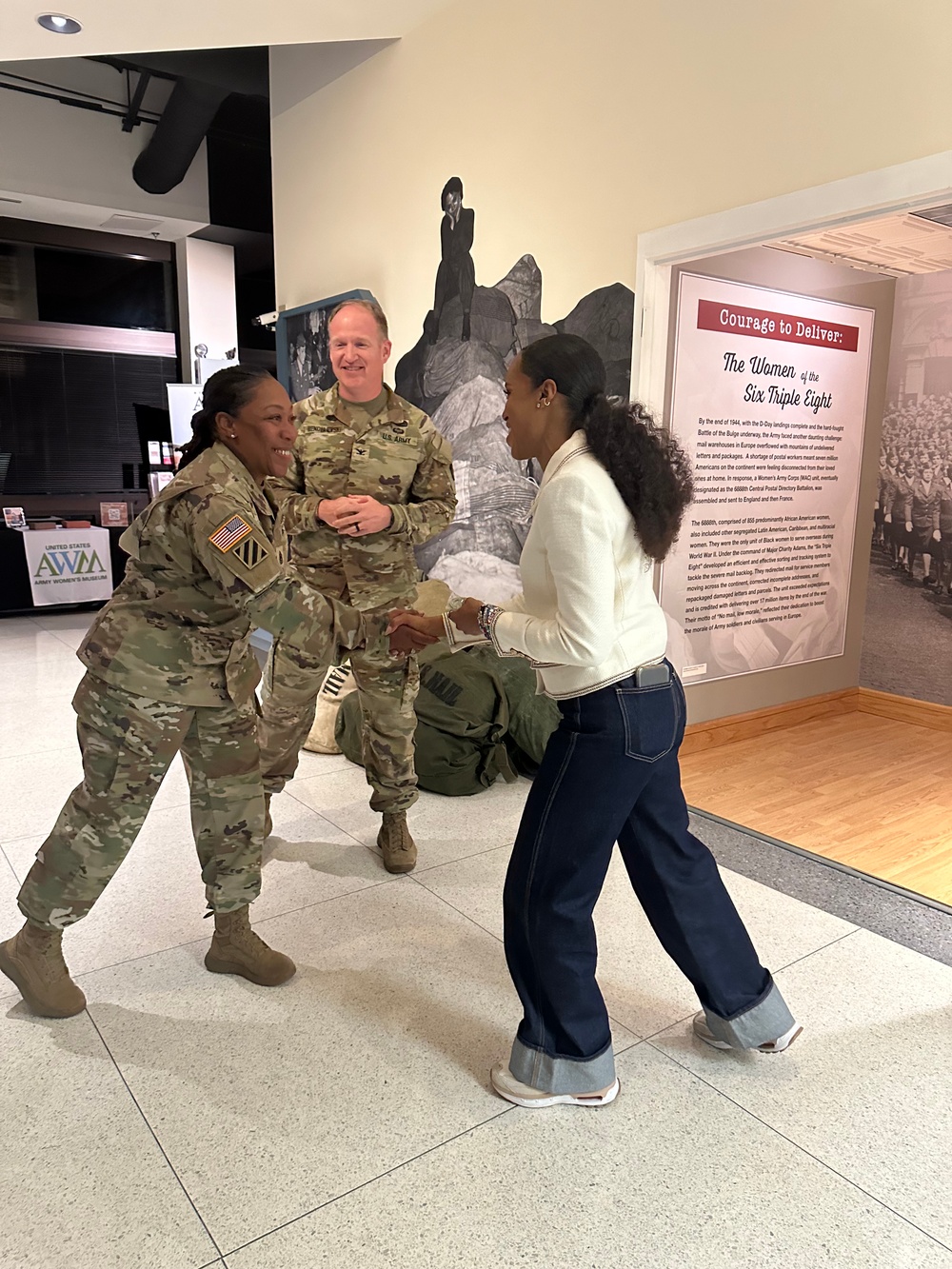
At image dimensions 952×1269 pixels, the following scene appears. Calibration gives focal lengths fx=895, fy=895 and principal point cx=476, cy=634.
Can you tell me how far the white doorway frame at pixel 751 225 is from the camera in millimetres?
2627

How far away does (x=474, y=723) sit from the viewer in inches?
147

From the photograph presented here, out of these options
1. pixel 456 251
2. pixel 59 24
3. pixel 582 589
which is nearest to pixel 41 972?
pixel 582 589

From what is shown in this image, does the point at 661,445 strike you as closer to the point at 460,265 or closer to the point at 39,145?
the point at 460,265

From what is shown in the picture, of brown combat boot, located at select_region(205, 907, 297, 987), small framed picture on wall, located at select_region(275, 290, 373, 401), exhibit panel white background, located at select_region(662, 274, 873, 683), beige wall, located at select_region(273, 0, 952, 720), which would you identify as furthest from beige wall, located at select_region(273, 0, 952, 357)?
brown combat boot, located at select_region(205, 907, 297, 987)

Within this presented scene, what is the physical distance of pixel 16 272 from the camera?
8.55 meters

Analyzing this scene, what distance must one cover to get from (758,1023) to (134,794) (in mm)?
1515

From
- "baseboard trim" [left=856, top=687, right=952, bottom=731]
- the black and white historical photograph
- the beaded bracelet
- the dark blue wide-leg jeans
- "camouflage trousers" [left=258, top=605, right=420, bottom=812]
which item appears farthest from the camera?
"baseboard trim" [left=856, top=687, right=952, bottom=731]

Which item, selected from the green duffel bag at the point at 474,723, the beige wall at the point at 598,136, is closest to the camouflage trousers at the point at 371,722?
the green duffel bag at the point at 474,723

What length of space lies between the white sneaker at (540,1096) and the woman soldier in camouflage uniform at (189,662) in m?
0.85

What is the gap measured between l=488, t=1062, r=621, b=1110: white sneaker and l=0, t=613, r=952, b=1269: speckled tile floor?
0.02 metres

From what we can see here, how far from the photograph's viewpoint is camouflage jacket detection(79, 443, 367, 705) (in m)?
1.90

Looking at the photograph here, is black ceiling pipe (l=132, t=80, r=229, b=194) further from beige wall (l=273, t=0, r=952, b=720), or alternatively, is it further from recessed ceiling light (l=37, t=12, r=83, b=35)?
recessed ceiling light (l=37, t=12, r=83, b=35)

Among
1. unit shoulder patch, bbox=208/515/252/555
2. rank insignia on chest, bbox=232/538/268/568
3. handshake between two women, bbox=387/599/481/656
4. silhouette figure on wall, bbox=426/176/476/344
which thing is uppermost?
silhouette figure on wall, bbox=426/176/476/344

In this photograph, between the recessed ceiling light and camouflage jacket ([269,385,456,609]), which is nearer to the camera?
camouflage jacket ([269,385,456,609])
